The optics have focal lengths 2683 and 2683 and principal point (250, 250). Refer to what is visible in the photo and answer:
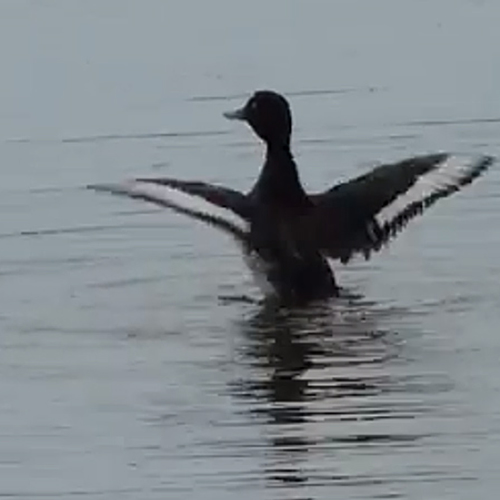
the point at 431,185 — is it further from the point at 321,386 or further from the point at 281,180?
the point at 321,386

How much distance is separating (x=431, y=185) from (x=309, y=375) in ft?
7.25

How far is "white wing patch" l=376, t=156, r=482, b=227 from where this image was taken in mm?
12266

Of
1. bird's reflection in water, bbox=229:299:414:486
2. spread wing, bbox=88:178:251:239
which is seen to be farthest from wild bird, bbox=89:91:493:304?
bird's reflection in water, bbox=229:299:414:486

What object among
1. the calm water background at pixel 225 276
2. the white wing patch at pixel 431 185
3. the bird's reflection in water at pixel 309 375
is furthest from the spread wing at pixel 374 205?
the bird's reflection in water at pixel 309 375

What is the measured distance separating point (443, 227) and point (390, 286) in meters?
1.14

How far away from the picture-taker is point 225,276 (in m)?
12.6

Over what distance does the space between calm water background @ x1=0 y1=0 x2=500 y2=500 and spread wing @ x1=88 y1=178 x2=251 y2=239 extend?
390 millimetres

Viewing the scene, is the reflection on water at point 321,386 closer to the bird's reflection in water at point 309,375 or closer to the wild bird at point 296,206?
the bird's reflection in water at point 309,375

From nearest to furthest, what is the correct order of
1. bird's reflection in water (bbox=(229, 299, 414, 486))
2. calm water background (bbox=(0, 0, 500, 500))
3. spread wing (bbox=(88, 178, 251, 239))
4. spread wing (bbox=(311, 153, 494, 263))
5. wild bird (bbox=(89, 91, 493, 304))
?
calm water background (bbox=(0, 0, 500, 500)) → bird's reflection in water (bbox=(229, 299, 414, 486)) → spread wing (bbox=(88, 178, 251, 239)) → wild bird (bbox=(89, 91, 493, 304)) → spread wing (bbox=(311, 153, 494, 263))

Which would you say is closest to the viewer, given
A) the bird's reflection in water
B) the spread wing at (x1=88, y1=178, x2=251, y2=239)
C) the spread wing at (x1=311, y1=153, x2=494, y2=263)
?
the bird's reflection in water

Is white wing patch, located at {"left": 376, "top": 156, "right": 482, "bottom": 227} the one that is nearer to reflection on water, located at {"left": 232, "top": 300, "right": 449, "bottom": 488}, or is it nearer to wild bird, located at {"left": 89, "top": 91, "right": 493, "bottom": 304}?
wild bird, located at {"left": 89, "top": 91, "right": 493, "bottom": 304}

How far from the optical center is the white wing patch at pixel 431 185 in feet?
40.2

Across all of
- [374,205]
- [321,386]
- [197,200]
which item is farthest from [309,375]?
[374,205]

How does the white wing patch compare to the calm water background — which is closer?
the calm water background
